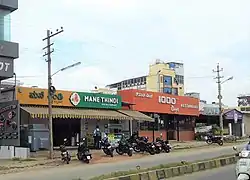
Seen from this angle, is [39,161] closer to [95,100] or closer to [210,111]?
[95,100]

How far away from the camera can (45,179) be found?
50.9ft

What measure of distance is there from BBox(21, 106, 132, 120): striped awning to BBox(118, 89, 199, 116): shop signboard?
3549 millimetres

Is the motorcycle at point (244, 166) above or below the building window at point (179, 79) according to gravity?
below

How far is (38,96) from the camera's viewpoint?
96.6 ft

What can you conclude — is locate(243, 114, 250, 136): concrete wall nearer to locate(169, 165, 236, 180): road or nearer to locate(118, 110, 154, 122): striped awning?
locate(118, 110, 154, 122): striped awning

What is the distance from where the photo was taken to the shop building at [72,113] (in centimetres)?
2849

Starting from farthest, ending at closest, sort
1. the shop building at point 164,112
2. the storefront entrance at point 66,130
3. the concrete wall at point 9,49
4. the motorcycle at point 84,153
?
the shop building at point 164,112
the storefront entrance at point 66,130
the concrete wall at point 9,49
the motorcycle at point 84,153

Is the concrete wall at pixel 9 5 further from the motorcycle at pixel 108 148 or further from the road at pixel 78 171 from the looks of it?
the road at pixel 78 171

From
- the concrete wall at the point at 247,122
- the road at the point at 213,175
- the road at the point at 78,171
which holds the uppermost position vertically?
the concrete wall at the point at 247,122

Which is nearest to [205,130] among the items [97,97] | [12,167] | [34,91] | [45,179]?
[97,97]

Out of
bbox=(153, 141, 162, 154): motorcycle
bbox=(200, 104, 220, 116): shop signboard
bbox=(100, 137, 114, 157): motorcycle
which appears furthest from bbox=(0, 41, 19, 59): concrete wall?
bbox=(200, 104, 220, 116): shop signboard

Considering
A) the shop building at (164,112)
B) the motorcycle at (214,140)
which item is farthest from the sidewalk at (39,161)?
the motorcycle at (214,140)

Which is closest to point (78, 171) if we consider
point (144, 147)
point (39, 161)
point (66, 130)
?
point (39, 161)

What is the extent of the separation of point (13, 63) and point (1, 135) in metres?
4.56
